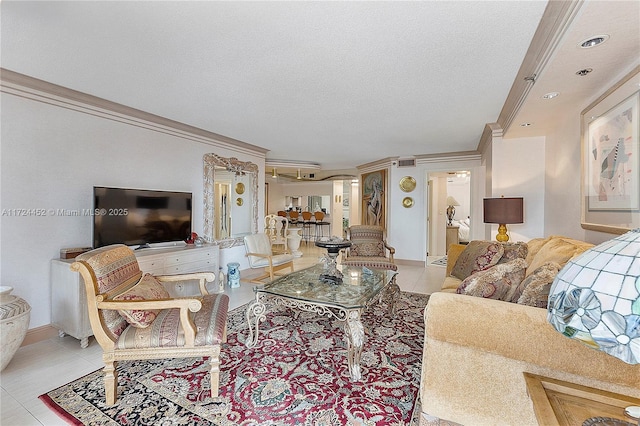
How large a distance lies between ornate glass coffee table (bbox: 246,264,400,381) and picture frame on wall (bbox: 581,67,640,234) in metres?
1.82

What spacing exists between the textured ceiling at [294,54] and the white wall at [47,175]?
1.24ft

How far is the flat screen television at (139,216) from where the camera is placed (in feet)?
9.88

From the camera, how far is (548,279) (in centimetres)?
152

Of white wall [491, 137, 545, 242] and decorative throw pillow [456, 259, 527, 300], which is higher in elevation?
white wall [491, 137, 545, 242]

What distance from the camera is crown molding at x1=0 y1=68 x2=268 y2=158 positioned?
99.4 inches

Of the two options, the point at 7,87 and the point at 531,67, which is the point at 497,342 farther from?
the point at 7,87

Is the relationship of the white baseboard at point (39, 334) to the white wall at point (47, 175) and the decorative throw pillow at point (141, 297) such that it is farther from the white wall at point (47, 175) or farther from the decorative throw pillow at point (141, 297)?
the decorative throw pillow at point (141, 297)

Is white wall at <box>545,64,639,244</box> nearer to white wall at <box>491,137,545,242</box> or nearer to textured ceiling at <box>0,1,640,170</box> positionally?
white wall at <box>491,137,545,242</box>

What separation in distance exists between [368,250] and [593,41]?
376cm

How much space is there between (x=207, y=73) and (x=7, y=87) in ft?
5.86

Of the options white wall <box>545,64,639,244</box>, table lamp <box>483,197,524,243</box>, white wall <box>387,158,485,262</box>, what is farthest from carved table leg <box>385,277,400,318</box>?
white wall <box>387,158,485,262</box>

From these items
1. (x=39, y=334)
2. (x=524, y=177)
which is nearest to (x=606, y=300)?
(x=524, y=177)

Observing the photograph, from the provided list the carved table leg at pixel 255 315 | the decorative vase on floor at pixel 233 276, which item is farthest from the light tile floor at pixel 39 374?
the decorative vase on floor at pixel 233 276

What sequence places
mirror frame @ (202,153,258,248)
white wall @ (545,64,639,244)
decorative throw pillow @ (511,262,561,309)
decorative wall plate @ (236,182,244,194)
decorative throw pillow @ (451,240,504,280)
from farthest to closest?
1. decorative wall plate @ (236,182,244,194)
2. mirror frame @ (202,153,258,248)
3. decorative throw pillow @ (451,240,504,280)
4. white wall @ (545,64,639,244)
5. decorative throw pillow @ (511,262,561,309)
